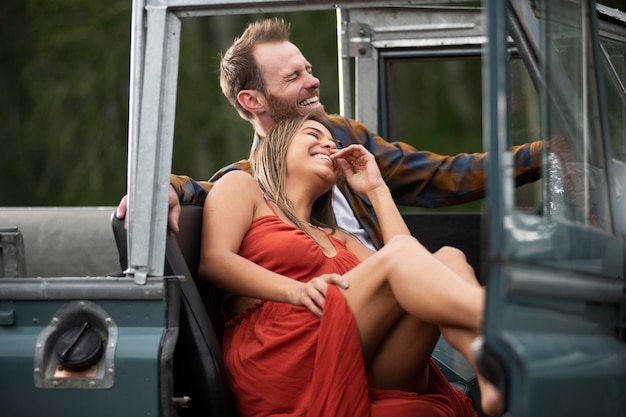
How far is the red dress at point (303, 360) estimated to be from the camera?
8.48ft

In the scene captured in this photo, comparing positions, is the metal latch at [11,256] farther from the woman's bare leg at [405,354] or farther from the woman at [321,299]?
the woman's bare leg at [405,354]

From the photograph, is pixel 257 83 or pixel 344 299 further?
pixel 257 83

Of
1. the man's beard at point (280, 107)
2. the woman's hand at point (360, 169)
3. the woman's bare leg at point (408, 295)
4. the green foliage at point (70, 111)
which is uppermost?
the green foliage at point (70, 111)

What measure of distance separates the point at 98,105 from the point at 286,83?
33.8ft

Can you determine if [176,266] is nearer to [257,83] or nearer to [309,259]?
[309,259]

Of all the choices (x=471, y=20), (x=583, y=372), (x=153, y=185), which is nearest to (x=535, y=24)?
(x=583, y=372)

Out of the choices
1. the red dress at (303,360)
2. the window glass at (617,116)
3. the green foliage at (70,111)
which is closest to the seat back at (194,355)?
the red dress at (303,360)

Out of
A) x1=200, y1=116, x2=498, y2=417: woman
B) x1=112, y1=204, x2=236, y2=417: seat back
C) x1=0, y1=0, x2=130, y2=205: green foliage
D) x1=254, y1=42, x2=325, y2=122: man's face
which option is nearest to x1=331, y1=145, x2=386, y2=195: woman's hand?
x1=200, y1=116, x2=498, y2=417: woman

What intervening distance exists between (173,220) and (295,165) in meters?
0.64

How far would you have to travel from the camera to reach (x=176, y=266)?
2.63 m

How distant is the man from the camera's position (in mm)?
3486

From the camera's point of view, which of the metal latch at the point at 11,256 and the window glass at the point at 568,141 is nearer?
the window glass at the point at 568,141

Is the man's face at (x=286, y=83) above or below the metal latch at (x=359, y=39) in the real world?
below

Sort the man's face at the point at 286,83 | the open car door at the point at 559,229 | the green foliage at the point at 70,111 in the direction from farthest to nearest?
the green foliage at the point at 70,111, the man's face at the point at 286,83, the open car door at the point at 559,229
